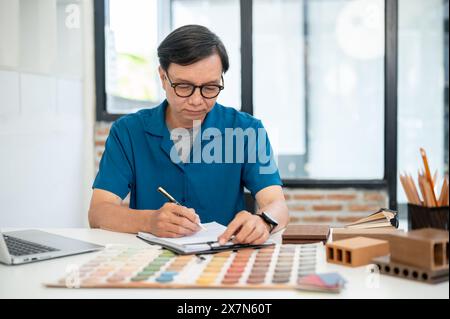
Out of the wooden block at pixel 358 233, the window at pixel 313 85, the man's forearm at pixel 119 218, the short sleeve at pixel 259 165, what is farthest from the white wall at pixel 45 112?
the wooden block at pixel 358 233

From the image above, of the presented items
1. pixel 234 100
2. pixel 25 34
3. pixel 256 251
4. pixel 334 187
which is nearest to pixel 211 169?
pixel 256 251

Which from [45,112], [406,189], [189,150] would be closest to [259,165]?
[189,150]

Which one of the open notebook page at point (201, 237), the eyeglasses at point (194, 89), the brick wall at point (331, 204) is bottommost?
the brick wall at point (331, 204)

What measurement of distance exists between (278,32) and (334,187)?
1346mm

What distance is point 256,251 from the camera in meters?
1.39

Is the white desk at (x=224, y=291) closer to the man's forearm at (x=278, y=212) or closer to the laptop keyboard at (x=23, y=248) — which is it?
the laptop keyboard at (x=23, y=248)

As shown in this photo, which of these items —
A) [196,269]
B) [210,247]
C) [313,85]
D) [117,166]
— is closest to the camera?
[196,269]

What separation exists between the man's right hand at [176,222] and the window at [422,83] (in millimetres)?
3215

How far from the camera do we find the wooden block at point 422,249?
110cm

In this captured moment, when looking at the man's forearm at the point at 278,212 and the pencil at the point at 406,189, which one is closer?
the pencil at the point at 406,189

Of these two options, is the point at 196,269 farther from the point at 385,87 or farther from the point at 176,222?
the point at 385,87

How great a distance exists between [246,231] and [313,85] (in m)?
3.21

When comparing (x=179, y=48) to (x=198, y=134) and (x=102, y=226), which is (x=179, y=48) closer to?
(x=198, y=134)

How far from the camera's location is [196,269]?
1.21m
